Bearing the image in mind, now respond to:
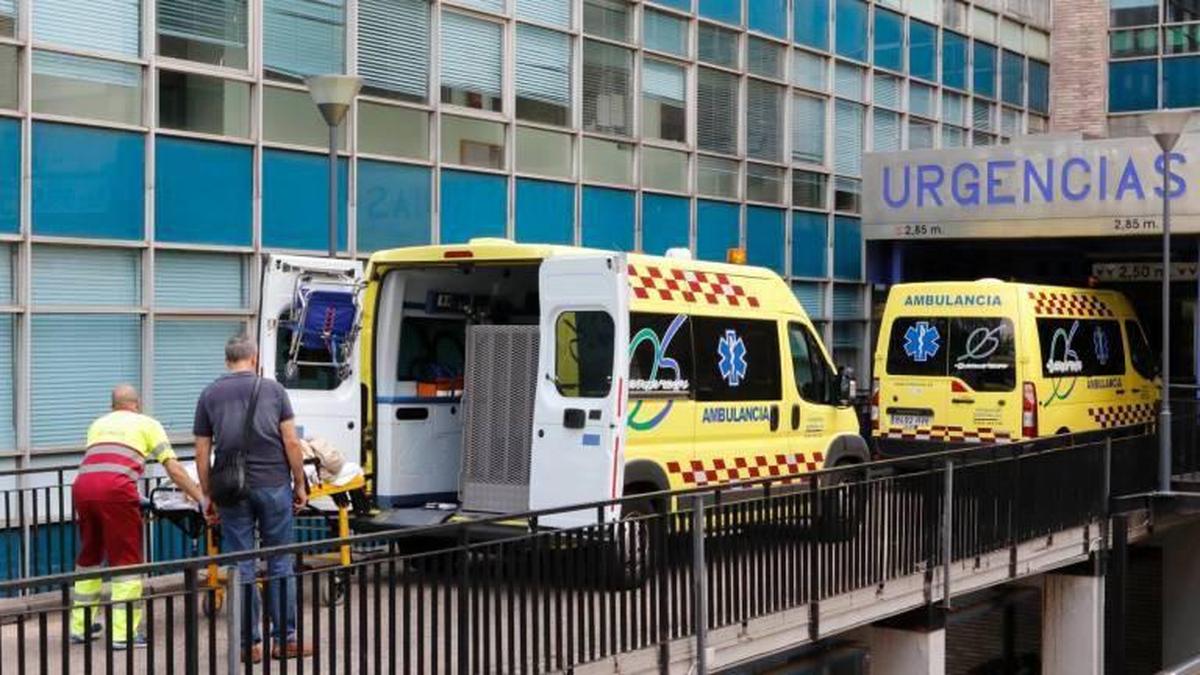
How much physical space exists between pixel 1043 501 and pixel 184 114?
8.74 meters

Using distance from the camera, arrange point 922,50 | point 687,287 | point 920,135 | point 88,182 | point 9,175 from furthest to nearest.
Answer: point 920,135, point 922,50, point 88,182, point 9,175, point 687,287

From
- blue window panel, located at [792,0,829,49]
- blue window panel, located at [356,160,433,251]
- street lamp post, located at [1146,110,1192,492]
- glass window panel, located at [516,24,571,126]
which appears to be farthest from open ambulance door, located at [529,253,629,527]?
blue window panel, located at [792,0,829,49]

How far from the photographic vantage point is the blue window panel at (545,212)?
1911cm

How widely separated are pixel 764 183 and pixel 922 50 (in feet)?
18.1

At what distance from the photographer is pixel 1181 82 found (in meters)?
32.2

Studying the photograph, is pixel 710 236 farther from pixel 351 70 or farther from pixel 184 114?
pixel 184 114

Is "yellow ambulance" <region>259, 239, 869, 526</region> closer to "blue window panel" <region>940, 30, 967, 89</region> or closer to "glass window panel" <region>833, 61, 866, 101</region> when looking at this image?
"glass window panel" <region>833, 61, 866, 101</region>

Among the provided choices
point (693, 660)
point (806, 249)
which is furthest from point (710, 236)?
point (693, 660)

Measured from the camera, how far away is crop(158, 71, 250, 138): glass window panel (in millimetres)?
14945

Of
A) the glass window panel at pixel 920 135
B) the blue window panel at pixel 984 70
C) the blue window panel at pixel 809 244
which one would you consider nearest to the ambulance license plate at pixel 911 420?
the blue window panel at pixel 809 244

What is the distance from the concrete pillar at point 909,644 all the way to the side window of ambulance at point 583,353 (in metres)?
3.32

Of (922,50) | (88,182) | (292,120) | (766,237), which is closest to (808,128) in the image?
(766,237)

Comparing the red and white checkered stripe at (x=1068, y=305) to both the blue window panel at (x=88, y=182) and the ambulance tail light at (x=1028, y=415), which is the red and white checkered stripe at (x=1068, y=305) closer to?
the ambulance tail light at (x=1028, y=415)

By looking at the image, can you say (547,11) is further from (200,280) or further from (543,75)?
(200,280)
